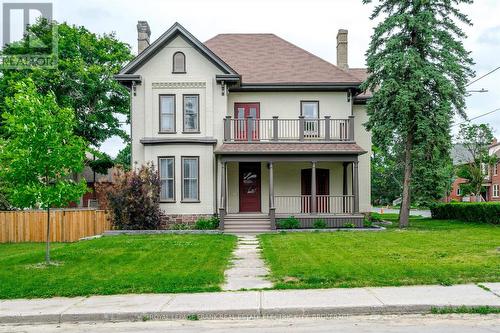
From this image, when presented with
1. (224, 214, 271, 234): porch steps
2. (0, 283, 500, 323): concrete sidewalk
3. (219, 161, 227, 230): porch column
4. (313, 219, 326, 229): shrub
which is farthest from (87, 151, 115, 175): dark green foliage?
(0, 283, 500, 323): concrete sidewalk

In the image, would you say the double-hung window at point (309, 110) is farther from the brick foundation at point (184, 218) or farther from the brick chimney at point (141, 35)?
the brick chimney at point (141, 35)

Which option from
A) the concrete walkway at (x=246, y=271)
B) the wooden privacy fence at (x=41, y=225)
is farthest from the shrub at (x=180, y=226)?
the concrete walkway at (x=246, y=271)

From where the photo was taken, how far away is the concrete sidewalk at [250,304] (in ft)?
24.4

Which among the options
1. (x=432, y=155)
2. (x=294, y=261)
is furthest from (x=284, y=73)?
(x=294, y=261)

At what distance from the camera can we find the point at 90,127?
106 feet

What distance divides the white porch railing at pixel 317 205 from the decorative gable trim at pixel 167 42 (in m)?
6.55

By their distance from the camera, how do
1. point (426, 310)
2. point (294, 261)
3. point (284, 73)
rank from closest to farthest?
point (426, 310) → point (294, 261) → point (284, 73)

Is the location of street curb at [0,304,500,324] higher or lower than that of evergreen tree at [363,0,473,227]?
lower

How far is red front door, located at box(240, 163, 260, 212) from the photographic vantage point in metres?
22.9

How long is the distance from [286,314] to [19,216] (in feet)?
56.5

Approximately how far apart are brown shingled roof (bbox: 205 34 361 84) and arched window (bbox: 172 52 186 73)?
2966 millimetres

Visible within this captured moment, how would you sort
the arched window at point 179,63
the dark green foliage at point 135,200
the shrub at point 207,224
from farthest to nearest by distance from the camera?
the arched window at point 179,63 → the shrub at point 207,224 → the dark green foliage at point 135,200

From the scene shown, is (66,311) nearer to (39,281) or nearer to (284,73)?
(39,281)

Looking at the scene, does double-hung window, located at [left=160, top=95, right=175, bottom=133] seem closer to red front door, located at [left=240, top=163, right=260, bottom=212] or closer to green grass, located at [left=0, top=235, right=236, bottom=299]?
red front door, located at [left=240, top=163, right=260, bottom=212]
